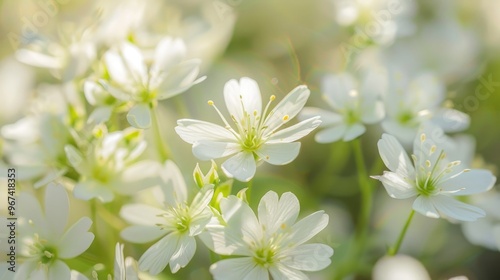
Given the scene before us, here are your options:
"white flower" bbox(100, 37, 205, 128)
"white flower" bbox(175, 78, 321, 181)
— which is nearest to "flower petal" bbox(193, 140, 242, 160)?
"white flower" bbox(175, 78, 321, 181)

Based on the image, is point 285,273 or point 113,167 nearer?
point 285,273

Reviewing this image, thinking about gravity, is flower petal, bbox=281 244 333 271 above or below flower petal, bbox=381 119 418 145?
below

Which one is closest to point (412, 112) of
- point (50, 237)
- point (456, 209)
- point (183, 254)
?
point (456, 209)

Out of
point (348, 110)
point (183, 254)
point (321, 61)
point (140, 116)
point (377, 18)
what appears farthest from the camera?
point (321, 61)

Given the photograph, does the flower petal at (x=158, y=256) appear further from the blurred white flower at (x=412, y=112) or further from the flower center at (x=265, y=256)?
the blurred white flower at (x=412, y=112)

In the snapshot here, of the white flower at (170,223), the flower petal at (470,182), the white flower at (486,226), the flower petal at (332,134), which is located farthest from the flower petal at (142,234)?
the white flower at (486,226)

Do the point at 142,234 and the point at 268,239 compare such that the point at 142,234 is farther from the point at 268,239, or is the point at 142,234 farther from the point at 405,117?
the point at 405,117

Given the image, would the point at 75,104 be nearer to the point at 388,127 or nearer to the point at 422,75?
the point at 388,127

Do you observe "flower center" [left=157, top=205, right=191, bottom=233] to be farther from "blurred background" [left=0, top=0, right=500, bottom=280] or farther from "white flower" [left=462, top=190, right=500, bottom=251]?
"white flower" [left=462, top=190, right=500, bottom=251]
